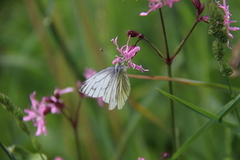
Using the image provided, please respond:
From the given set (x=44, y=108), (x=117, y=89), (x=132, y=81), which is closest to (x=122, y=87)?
(x=117, y=89)

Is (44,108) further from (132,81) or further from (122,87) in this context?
(132,81)

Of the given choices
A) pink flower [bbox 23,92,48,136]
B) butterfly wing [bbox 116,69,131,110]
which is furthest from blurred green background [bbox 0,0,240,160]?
butterfly wing [bbox 116,69,131,110]

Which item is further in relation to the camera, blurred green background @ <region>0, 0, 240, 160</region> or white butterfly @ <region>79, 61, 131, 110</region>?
blurred green background @ <region>0, 0, 240, 160</region>

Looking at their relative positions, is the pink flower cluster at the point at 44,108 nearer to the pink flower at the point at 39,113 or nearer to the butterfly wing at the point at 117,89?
the pink flower at the point at 39,113

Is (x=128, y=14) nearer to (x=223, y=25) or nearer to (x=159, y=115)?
(x=159, y=115)

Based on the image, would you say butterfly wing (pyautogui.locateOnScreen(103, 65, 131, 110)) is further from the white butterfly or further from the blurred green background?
the blurred green background

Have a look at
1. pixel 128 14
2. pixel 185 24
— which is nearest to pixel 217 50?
pixel 185 24
